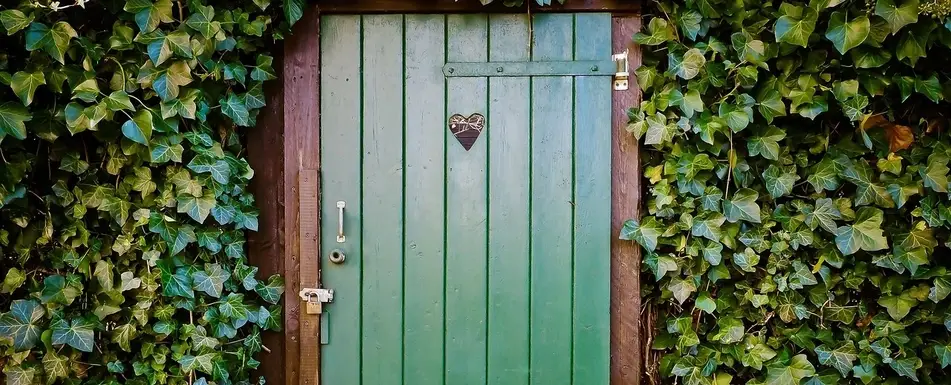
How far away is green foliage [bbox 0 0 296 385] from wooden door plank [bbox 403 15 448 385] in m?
0.41

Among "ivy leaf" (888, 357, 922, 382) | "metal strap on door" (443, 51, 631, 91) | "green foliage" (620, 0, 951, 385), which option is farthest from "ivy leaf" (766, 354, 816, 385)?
"metal strap on door" (443, 51, 631, 91)

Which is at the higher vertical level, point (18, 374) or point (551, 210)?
point (551, 210)

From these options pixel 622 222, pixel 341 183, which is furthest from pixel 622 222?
pixel 341 183

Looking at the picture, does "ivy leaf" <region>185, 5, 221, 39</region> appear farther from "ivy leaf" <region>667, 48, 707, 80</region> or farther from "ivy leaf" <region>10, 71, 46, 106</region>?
"ivy leaf" <region>667, 48, 707, 80</region>

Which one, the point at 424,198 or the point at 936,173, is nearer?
the point at 936,173

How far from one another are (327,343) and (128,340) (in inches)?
23.0

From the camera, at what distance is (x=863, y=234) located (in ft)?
5.43

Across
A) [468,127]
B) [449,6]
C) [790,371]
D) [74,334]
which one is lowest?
[790,371]

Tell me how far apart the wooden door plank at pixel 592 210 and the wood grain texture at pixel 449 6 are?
34 mm

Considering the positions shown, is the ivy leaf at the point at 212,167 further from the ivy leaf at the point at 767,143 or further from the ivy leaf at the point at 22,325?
the ivy leaf at the point at 767,143

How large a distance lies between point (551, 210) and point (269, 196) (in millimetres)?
963

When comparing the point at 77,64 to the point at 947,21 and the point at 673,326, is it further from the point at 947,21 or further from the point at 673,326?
the point at 947,21

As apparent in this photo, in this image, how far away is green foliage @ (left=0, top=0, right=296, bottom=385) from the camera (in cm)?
154

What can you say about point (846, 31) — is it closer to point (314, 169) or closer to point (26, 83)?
point (314, 169)
